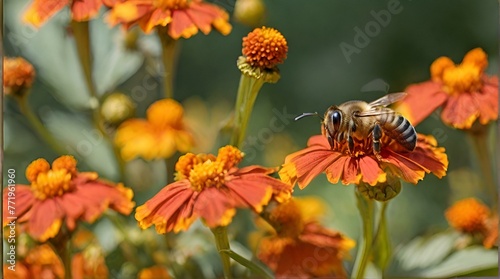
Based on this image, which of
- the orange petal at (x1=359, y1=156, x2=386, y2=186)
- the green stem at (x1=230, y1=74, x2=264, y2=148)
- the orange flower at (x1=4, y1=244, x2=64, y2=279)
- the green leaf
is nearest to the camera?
the orange petal at (x1=359, y1=156, x2=386, y2=186)

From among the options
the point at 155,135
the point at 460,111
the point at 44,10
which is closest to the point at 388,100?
the point at 460,111

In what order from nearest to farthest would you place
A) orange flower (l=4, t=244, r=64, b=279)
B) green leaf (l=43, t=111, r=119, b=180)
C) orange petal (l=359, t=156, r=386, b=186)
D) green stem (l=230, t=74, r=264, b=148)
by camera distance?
orange petal (l=359, t=156, r=386, b=186)
green stem (l=230, t=74, r=264, b=148)
orange flower (l=4, t=244, r=64, b=279)
green leaf (l=43, t=111, r=119, b=180)

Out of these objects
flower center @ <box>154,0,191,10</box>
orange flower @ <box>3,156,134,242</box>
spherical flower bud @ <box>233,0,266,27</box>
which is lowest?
orange flower @ <box>3,156,134,242</box>

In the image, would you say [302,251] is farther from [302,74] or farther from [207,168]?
[302,74]

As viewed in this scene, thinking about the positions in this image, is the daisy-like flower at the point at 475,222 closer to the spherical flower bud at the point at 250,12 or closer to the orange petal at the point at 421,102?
the orange petal at the point at 421,102

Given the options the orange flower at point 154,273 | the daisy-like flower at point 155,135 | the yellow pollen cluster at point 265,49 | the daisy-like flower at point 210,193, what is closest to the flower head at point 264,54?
the yellow pollen cluster at point 265,49

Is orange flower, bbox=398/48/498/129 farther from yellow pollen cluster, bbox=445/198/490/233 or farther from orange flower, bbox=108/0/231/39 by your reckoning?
orange flower, bbox=108/0/231/39

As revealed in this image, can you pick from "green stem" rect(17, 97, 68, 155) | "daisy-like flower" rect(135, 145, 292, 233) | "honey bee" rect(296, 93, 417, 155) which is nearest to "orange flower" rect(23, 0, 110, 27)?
"green stem" rect(17, 97, 68, 155)
